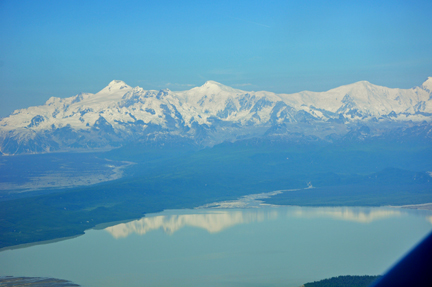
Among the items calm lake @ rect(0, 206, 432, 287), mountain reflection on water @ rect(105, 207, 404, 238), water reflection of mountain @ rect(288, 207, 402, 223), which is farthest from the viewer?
water reflection of mountain @ rect(288, 207, 402, 223)

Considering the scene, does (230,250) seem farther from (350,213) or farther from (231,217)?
(350,213)

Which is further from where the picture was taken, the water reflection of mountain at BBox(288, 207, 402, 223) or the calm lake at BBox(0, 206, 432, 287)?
the water reflection of mountain at BBox(288, 207, 402, 223)

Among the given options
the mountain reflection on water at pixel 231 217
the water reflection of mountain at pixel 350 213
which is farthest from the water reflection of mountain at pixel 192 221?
the water reflection of mountain at pixel 350 213

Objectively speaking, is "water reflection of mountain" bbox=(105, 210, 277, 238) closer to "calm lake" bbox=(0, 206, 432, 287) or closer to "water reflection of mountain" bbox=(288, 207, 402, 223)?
"calm lake" bbox=(0, 206, 432, 287)

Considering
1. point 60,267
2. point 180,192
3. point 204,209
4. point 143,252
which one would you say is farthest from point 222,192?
point 60,267

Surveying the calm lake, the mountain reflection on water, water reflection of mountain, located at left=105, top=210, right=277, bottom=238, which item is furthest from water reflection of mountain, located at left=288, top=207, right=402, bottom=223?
water reflection of mountain, located at left=105, top=210, right=277, bottom=238
